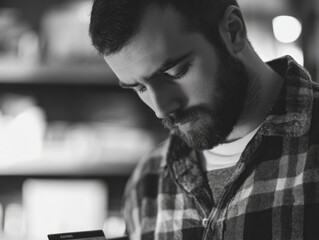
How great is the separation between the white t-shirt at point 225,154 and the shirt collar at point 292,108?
0.06 m

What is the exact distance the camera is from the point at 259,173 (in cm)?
106

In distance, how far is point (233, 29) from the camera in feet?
3.72

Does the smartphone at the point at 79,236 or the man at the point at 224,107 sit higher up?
the man at the point at 224,107

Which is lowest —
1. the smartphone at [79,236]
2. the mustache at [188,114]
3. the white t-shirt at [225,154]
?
the smartphone at [79,236]

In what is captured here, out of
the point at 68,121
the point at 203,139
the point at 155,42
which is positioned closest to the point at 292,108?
the point at 203,139

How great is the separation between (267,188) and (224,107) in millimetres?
178

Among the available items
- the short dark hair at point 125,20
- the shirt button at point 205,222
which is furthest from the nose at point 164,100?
the shirt button at point 205,222

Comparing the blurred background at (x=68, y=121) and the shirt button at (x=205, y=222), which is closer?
the shirt button at (x=205, y=222)

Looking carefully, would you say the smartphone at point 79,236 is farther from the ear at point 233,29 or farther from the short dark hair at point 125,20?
the ear at point 233,29

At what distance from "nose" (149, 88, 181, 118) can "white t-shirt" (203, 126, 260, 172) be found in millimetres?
164

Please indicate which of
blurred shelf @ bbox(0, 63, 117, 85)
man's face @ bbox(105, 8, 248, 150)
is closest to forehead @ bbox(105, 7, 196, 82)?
man's face @ bbox(105, 8, 248, 150)

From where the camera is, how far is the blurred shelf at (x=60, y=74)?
2.22 metres

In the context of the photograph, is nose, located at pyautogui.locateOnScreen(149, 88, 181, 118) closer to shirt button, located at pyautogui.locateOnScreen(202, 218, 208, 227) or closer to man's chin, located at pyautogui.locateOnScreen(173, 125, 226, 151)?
man's chin, located at pyautogui.locateOnScreen(173, 125, 226, 151)

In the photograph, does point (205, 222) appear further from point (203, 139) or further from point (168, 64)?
point (168, 64)
